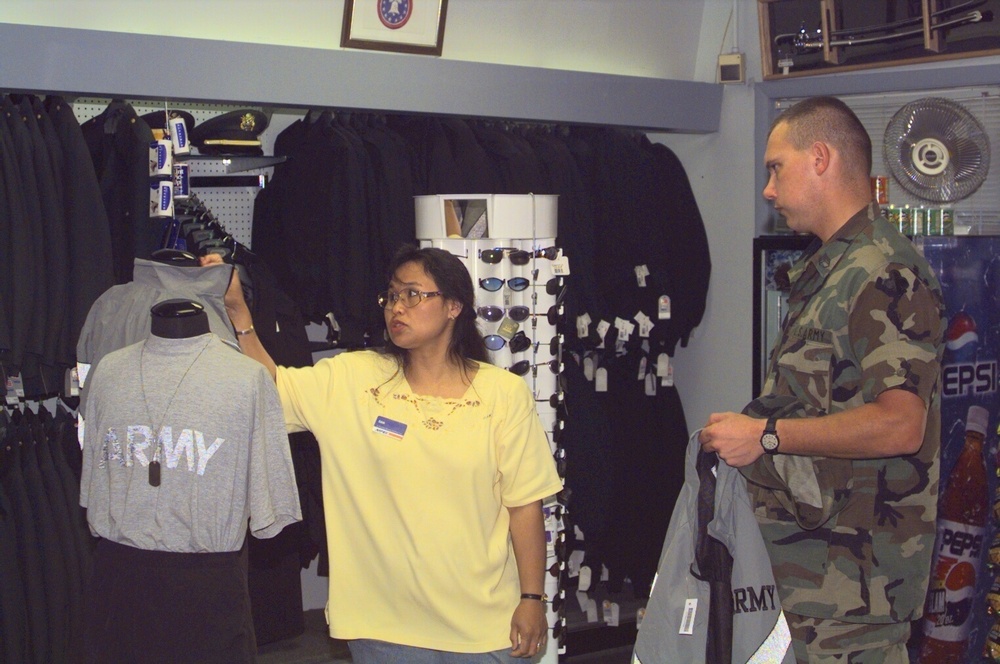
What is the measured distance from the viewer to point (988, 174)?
4422 millimetres

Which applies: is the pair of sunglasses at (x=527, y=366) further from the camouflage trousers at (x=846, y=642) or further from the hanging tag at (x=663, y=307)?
the camouflage trousers at (x=846, y=642)

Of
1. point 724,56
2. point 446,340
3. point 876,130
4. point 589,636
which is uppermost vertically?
point 724,56

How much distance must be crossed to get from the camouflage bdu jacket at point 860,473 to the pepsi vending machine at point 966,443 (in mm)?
1768

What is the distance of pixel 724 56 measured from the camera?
16.6 ft

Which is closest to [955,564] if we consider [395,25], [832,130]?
[832,130]

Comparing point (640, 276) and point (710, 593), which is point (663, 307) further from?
point (710, 593)

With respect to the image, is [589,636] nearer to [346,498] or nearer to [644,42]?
[346,498]

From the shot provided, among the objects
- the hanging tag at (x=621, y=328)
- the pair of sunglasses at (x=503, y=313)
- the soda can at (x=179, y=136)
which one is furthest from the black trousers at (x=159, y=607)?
the hanging tag at (x=621, y=328)

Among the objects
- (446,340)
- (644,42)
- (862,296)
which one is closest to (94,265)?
(446,340)

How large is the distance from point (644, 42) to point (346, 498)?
350cm

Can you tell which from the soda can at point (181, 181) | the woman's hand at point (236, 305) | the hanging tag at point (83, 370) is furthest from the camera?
the soda can at point (181, 181)

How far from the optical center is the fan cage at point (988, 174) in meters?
4.40

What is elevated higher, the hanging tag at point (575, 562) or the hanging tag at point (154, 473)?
the hanging tag at point (154, 473)

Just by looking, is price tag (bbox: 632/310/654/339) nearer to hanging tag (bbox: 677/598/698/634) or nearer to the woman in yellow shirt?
the woman in yellow shirt
